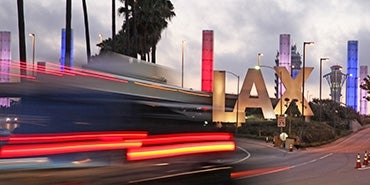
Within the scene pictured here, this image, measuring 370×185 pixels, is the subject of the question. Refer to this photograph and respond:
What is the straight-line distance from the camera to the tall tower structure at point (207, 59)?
8119cm

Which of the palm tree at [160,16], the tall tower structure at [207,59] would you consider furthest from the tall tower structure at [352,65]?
the palm tree at [160,16]

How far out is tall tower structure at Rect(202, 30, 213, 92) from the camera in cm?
8119

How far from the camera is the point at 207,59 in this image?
81.9m

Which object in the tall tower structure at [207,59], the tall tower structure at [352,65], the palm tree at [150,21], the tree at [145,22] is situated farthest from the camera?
the tall tower structure at [352,65]

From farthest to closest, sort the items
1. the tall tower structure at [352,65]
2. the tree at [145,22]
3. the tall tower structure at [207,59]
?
1. the tall tower structure at [352,65]
2. the tall tower structure at [207,59]
3. the tree at [145,22]

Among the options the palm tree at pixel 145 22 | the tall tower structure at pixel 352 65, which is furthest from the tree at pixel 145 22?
the tall tower structure at pixel 352 65

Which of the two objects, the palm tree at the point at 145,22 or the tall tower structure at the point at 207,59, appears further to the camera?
the tall tower structure at the point at 207,59

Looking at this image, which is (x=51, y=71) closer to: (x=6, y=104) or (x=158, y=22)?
(x=6, y=104)

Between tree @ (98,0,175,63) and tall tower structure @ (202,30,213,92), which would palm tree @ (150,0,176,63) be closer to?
tree @ (98,0,175,63)

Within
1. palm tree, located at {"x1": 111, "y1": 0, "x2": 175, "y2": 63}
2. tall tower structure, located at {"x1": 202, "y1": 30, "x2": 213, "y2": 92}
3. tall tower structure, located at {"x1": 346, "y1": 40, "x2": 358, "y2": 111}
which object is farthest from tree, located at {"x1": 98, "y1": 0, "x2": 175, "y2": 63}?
tall tower structure, located at {"x1": 346, "y1": 40, "x2": 358, "y2": 111}

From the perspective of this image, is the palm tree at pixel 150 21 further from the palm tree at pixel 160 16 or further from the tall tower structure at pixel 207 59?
the tall tower structure at pixel 207 59

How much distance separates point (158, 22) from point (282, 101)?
22958 mm

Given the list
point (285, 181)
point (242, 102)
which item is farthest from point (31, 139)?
point (242, 102)

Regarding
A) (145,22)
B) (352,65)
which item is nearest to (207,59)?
(145,22)
